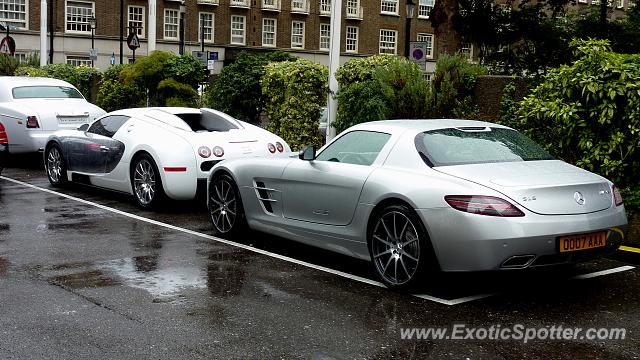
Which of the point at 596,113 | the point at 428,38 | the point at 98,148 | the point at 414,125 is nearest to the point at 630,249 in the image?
the point at 596,113

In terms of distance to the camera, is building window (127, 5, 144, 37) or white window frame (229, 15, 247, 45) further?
white window frame (229, 15, 247, 45)

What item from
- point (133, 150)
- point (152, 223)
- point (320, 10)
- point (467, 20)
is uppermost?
point (320, 10)

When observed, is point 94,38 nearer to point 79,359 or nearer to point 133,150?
point 133,150

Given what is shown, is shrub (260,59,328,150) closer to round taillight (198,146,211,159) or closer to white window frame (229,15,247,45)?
round taillight (198,146,211,159)

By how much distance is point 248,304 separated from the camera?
6234mm

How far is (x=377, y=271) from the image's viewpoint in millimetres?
6840

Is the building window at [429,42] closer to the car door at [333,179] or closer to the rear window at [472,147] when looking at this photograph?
the car door at [333,179]

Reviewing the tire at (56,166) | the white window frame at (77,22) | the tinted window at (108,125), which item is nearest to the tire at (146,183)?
the tinted window at (108,125)

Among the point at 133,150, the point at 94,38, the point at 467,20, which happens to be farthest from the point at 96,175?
the point at 94,38

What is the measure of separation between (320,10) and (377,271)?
6179 centimetres

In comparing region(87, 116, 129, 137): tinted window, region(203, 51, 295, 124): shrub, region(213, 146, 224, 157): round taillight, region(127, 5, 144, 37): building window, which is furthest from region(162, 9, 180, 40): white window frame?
region(213, 146, 224, 157): round taillight

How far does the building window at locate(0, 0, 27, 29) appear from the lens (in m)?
54.9

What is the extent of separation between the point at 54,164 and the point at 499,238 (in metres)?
9.25

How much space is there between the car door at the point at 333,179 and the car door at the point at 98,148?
447 centimetres
